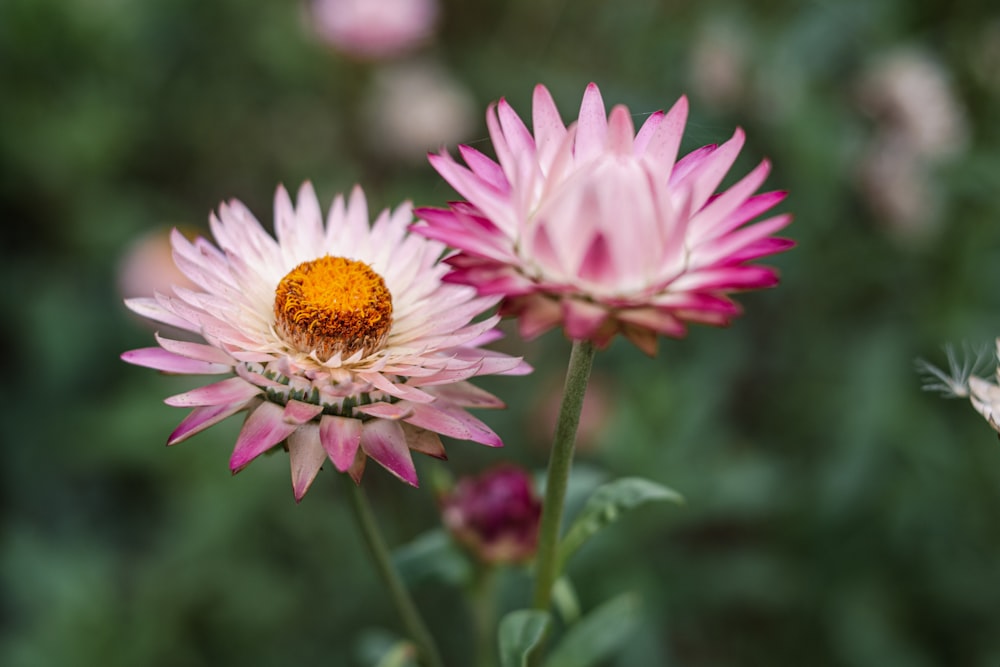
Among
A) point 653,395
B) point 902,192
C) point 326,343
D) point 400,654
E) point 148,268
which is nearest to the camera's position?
point 326,343

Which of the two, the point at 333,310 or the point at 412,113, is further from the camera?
the point at 412,113

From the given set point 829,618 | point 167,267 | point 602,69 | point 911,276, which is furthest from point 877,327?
point 167,267

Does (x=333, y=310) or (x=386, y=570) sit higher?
(x=333, y=310)

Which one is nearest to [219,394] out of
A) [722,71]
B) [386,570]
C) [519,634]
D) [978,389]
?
[386,570]

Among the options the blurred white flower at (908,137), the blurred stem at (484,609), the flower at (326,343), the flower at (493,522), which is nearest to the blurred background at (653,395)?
the blurred white flower at (908,137)

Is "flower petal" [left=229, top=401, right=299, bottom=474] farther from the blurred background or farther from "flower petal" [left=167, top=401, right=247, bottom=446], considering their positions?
the blurred background

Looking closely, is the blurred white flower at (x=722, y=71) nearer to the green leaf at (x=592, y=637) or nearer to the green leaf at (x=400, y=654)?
the green leaf at (x=592, y=637)

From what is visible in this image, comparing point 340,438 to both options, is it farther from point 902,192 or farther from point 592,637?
point 902,192
